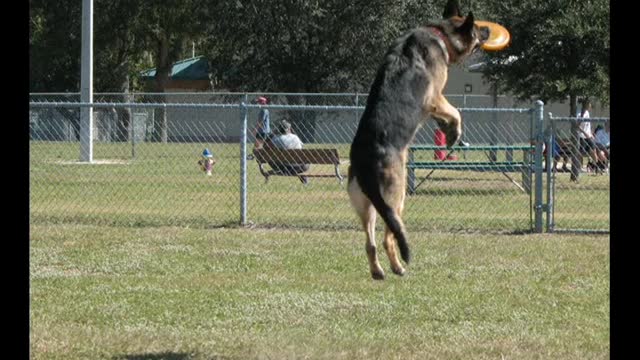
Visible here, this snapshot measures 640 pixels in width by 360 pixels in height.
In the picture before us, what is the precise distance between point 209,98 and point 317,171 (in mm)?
19138

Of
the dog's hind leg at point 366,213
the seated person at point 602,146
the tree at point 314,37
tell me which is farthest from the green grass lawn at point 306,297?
the tree at point 314,37

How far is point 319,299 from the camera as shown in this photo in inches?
329

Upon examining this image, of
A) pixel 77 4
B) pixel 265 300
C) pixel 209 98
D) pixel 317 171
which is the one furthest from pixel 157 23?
pixel 265 300

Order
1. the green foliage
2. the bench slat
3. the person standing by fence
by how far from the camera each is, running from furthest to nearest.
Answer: the green foliage < the person standing by fence < the bench slat

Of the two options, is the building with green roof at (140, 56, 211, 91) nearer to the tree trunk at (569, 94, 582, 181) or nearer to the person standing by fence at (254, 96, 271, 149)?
the person standing by fence at (254, 96, 271, 149)

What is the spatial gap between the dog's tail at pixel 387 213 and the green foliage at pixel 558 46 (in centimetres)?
1474

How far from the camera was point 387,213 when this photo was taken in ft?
18.2

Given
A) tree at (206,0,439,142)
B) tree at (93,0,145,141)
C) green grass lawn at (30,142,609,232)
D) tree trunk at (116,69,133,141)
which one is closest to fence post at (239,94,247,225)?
green grass lawn at (30,142,609,232)

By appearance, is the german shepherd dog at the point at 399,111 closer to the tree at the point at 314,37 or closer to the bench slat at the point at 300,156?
the bench slat at the point at 300,156

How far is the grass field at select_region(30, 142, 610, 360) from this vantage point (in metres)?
6.96

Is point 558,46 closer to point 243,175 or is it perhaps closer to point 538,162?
point 538,162

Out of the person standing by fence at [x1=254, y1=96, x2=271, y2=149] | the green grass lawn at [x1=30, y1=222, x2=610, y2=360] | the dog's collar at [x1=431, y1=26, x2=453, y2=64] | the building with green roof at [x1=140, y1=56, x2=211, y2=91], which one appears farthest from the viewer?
the building with green roof at [x1=140, y1=56, x2=211, y2=91]

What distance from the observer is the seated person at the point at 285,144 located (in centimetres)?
1684

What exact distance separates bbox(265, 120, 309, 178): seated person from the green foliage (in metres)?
5.06
